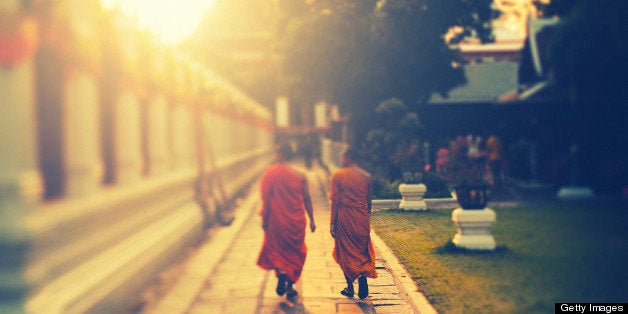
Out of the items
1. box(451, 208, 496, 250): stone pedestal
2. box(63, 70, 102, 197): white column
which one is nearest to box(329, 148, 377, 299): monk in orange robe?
box(451, 208, 496, 250): stone pedestal

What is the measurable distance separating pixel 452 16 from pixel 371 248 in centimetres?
606

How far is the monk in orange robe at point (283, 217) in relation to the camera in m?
6.60

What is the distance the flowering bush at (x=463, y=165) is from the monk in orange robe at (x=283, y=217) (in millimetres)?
2201

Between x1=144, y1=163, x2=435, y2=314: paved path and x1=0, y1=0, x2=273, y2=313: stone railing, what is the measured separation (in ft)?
1.51

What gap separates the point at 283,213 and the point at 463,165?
5438mm

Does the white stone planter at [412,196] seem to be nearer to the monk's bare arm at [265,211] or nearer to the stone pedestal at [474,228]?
the stone pedestal at [474,228]

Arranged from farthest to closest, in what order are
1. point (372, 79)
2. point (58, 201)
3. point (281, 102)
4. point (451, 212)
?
point (281, 102)
point (372, 79)
point (451, 212)
point (58, 201)

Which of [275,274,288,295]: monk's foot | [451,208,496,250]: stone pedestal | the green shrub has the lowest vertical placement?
[275,274,288,295]: monk's foot

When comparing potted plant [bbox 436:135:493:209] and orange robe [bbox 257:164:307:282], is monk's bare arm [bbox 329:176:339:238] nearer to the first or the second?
orange robe [bbox 257:164:307:282]

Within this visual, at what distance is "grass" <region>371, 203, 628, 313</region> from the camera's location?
5.41 m

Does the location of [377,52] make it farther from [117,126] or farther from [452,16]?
[117,126]

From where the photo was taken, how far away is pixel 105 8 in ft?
21.4

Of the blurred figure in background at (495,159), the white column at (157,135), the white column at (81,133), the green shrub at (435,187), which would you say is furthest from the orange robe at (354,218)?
the blurred figure in background at (495,159)

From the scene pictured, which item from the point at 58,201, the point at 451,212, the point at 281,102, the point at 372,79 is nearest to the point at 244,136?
the point at 372,79
